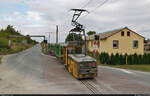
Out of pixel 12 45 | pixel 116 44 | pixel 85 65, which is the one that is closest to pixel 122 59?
pixel 116 44

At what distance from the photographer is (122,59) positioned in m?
21.6

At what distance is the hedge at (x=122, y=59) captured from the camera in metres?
21.1

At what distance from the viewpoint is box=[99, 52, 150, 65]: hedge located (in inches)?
830

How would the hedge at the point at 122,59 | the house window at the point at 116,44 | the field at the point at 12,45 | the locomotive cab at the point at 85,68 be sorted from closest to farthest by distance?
the locomotive cab at the point at 85,68
the hedge at the point at 122,59
the house window at the point at 116,44
the field at the point at 12,45

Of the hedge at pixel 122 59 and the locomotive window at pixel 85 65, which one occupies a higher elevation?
the locomotive window at pixel 85 65

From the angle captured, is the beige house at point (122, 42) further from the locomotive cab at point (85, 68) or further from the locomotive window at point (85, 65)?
the locomotive window at point (85, 65)

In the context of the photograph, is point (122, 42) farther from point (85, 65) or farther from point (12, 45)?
point (12, 45)

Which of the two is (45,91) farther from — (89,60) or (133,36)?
(133,36)

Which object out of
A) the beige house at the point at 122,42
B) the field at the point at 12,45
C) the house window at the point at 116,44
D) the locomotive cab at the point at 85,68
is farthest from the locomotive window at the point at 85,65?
the field at the point at 12,45

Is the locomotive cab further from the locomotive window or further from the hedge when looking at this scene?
the hedge

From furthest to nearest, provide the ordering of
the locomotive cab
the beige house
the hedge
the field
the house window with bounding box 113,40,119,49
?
the field, the house window with bounding box 113,40,119,49, the beige house, the hedge, the locomotive cab

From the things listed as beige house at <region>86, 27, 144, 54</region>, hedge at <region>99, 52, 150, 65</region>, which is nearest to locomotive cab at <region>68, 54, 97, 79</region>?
hedge at <region>99, 52, 150, 65</region>

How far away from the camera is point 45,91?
809 cm

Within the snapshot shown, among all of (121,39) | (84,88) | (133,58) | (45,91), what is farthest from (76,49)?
(121,39)
